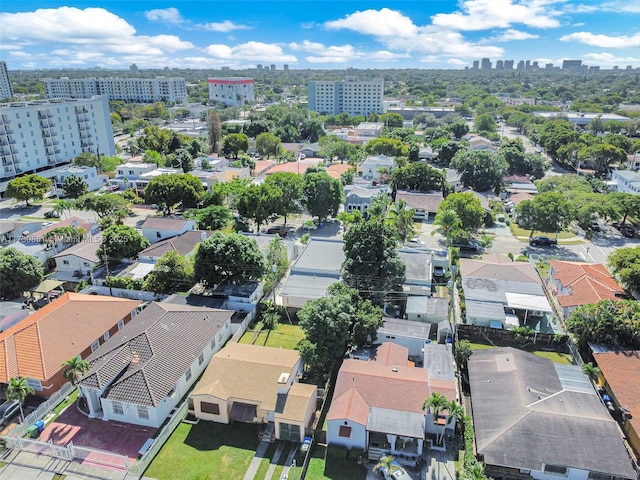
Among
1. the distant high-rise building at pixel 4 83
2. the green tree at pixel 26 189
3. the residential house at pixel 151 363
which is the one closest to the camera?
the residential house at pixel 151 363

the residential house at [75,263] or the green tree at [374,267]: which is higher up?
the green tree at [374,267]

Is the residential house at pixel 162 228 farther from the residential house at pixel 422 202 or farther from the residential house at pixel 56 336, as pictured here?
the residential house at pixel 422 202

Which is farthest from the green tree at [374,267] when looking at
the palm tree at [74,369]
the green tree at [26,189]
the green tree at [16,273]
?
the green tree at [26,189]

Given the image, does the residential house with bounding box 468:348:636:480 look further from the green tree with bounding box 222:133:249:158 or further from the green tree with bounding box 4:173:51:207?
the green tree with bounding box 222:133:249:158

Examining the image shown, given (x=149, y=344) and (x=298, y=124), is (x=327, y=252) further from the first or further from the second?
(x=298, y=124)

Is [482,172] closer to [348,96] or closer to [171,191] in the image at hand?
[171,191]

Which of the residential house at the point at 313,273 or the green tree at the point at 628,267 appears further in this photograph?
the residential house at the point at 313,273

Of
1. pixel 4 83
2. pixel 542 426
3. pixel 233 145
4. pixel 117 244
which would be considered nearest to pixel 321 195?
pixel 117 244
